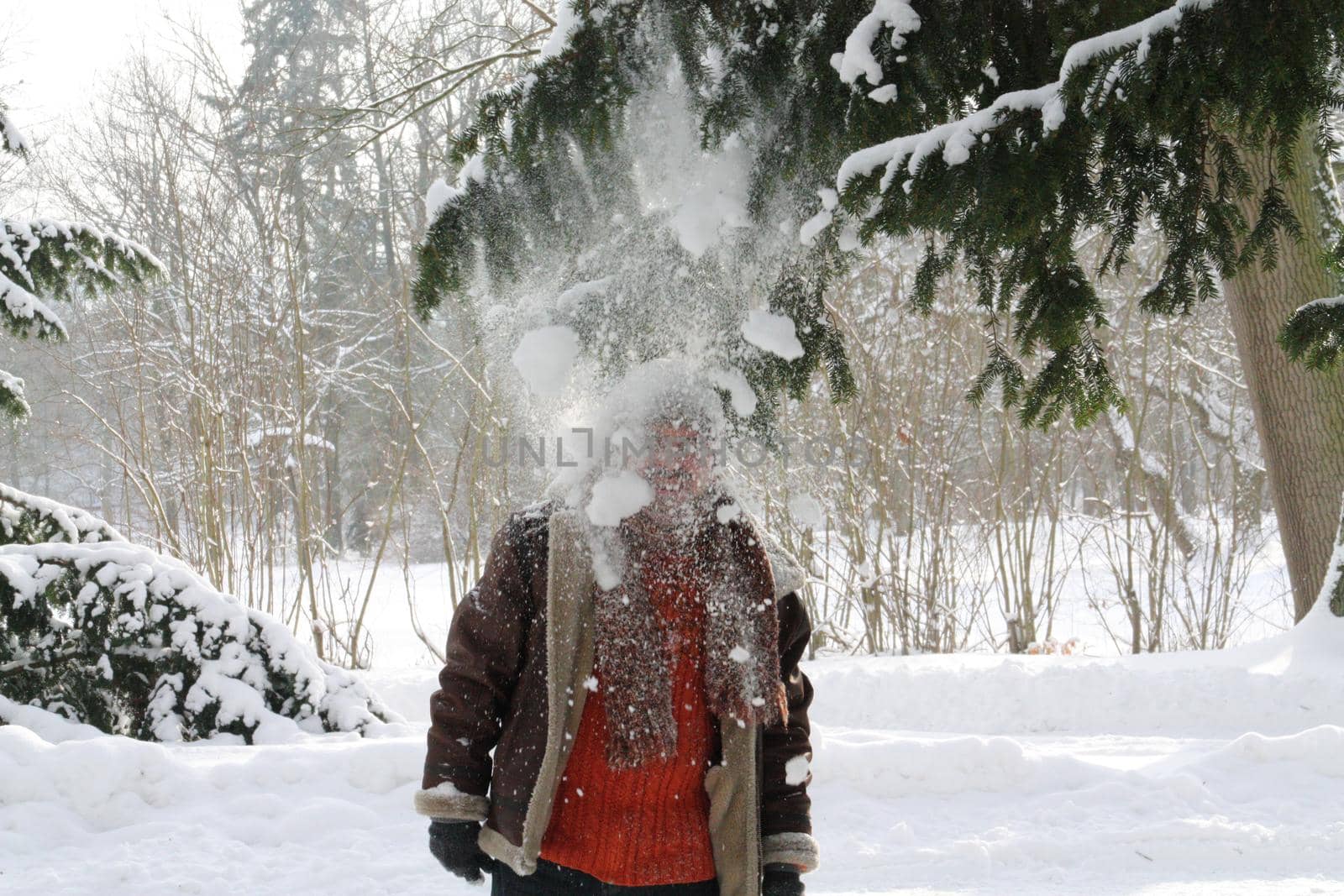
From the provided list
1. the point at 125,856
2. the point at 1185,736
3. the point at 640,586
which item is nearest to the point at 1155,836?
the point at 1185,736

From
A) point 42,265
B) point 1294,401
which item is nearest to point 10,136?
point 42,265

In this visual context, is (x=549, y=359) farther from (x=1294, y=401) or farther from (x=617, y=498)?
(x=1294, y=401)

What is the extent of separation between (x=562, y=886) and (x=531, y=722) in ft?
1.00

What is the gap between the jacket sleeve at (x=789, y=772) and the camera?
196cm

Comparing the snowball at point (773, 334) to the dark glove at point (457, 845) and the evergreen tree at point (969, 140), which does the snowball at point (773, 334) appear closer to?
the evergreen tree at point (969, 140)

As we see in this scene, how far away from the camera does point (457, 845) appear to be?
188 cm

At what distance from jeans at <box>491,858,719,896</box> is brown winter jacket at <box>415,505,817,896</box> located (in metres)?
0.05

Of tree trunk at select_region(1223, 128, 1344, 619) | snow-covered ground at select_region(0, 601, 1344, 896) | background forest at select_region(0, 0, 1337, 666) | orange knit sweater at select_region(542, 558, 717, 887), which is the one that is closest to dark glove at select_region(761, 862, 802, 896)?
orange knit sweater at select_region(542, 558, 717, 887)

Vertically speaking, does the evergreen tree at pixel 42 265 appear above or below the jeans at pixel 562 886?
above

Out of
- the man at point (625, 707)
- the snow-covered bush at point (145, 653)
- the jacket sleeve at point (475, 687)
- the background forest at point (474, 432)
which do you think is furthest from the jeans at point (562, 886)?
the background forest at point (474, 432)

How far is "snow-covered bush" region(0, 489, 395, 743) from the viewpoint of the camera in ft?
15.5

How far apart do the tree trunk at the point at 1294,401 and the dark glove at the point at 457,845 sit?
465 cm

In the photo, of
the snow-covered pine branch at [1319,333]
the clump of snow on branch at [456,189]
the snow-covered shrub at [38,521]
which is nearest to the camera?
the clump of snow on branch at [456,189]

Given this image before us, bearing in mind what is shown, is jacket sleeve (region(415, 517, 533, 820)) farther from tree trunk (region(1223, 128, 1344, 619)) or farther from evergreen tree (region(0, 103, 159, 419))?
tree trunk (region(1223, 128, 1344, 619))
